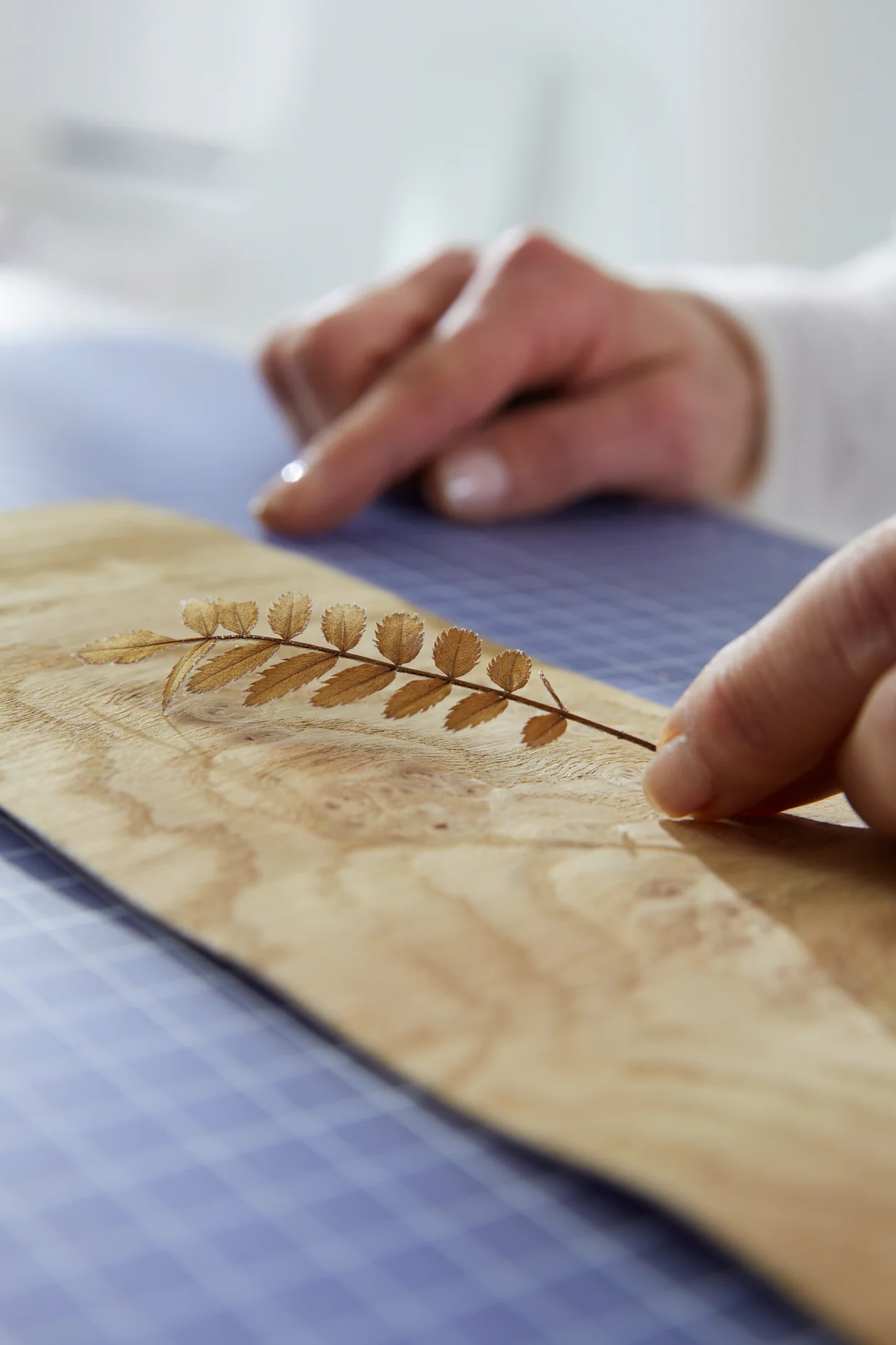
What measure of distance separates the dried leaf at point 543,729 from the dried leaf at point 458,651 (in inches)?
1.0

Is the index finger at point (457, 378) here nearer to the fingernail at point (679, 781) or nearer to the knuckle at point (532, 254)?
the knuckle at point (532, 254)

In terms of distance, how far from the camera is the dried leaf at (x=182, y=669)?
43cm

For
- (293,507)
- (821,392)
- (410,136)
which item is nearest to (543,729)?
(293,507)

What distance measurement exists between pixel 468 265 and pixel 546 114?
159 centimetres

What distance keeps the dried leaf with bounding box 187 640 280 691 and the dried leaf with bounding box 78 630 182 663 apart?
0.05ft

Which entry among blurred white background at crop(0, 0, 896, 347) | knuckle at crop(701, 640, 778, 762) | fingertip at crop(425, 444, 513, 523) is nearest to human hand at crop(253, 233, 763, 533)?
fingertip at crop(425, 444, 513, 523)

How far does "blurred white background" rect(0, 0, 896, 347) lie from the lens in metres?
2.07

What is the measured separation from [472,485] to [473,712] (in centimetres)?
42

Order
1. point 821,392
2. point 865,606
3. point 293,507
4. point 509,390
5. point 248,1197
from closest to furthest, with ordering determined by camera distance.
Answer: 1. point 248,1197
2. point 865,606
3. point 293,507
4. point 509,390
5. point 821,392

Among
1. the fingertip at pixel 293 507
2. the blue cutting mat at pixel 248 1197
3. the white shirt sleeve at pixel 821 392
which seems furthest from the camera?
the white shirt sleeve at pixel 821 392

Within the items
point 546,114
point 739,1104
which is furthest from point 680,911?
point 546,114

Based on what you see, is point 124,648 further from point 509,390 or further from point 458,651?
point 509,390

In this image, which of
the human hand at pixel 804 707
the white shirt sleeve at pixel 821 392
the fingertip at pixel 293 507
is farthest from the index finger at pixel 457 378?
the human hand at pixel 804 707

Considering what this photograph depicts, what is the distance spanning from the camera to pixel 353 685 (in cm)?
43
